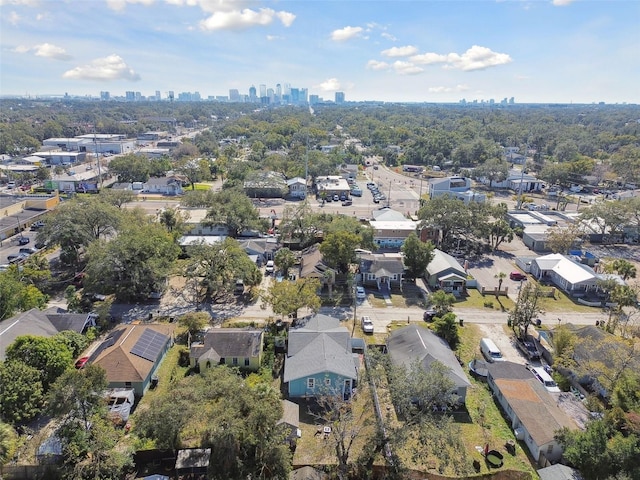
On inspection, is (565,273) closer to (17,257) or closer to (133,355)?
(133,355)

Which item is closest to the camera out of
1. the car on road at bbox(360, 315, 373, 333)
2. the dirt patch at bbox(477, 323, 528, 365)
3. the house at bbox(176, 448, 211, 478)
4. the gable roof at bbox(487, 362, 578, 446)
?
the house at bbox(176, 448, 211, 478)

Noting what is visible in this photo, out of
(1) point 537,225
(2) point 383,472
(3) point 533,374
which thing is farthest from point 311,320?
(1) point 537,225

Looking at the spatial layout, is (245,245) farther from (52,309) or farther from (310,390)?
(310,390)

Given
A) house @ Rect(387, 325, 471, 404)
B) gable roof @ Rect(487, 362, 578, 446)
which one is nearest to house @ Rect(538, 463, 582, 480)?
gable roof @ Rect(487, 362, 578, 446)

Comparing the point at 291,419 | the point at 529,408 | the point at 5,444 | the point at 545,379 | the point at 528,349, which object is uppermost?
the point at 5,444

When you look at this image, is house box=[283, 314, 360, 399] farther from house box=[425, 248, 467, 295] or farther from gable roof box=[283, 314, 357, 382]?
house box=[425, 248, 467, 295]

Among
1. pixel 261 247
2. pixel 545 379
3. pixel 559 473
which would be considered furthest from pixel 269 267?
pixel 559 473

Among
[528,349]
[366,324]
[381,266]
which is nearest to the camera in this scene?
[528,349]
